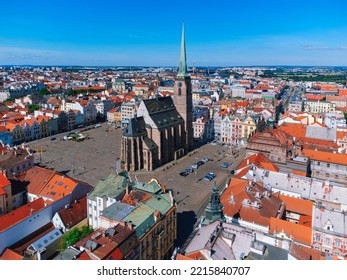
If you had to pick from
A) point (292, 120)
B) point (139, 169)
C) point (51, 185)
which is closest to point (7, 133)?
point (139, 169)

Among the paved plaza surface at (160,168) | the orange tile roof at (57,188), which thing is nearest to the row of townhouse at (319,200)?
the paved plaza surface at (160,168)

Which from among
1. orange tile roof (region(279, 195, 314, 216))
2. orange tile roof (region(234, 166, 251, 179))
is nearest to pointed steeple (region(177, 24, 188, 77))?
orange tile roof (region(234, 166, 251, 179))

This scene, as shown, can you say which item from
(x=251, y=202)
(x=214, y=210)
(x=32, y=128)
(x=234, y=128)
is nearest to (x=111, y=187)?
(x=214, y=210)

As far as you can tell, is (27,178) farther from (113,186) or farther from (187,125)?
(187,125)

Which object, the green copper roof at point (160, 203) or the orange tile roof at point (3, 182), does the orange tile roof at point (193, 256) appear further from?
the orange tile roof at point (3, 182)

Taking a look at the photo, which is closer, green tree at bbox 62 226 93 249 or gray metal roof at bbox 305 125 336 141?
green tree at bbox 62 226 93 249

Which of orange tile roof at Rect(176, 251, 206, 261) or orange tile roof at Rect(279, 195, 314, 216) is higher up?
orange tile roof at Rect(176, 251, 206, 261)

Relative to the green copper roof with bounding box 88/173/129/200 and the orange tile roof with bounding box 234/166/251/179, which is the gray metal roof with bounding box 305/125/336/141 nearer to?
the orange tile roof with bounding box 234/166/251/179
